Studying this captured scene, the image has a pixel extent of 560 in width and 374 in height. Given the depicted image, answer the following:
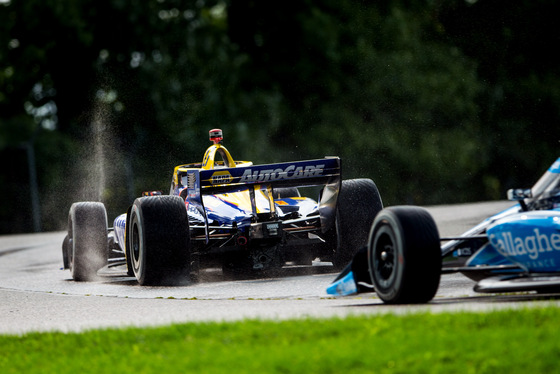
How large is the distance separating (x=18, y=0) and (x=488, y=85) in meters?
23.2

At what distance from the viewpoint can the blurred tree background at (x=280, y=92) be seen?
42.3 meters

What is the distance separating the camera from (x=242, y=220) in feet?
36.7

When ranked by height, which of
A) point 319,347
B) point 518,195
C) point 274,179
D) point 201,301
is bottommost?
point 201,301

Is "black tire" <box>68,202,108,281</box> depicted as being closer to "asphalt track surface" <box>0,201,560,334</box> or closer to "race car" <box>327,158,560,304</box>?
"asphalt track surface" <box>0,201,560,334</box>

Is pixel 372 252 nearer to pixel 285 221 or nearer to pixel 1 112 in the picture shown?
pixel 285 221

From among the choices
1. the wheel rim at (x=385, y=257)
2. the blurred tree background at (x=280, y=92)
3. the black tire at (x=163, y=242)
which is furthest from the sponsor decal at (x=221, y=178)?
the blurred tree background at (x=280, y=92)

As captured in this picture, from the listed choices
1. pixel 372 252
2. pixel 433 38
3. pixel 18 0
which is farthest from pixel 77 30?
pixel 372 252

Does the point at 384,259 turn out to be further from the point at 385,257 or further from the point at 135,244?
the point at 135,244

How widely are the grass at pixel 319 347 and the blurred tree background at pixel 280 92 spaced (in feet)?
110

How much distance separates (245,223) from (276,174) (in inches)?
26.4

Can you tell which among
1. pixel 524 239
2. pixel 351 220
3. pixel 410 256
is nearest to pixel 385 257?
pixel 410 256

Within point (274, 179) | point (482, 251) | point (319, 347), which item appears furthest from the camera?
point (274, 179)

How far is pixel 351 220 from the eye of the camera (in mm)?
11578

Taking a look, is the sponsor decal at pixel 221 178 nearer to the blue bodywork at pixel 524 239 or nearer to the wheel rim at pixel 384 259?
the wheel rim at pixel 384 259
